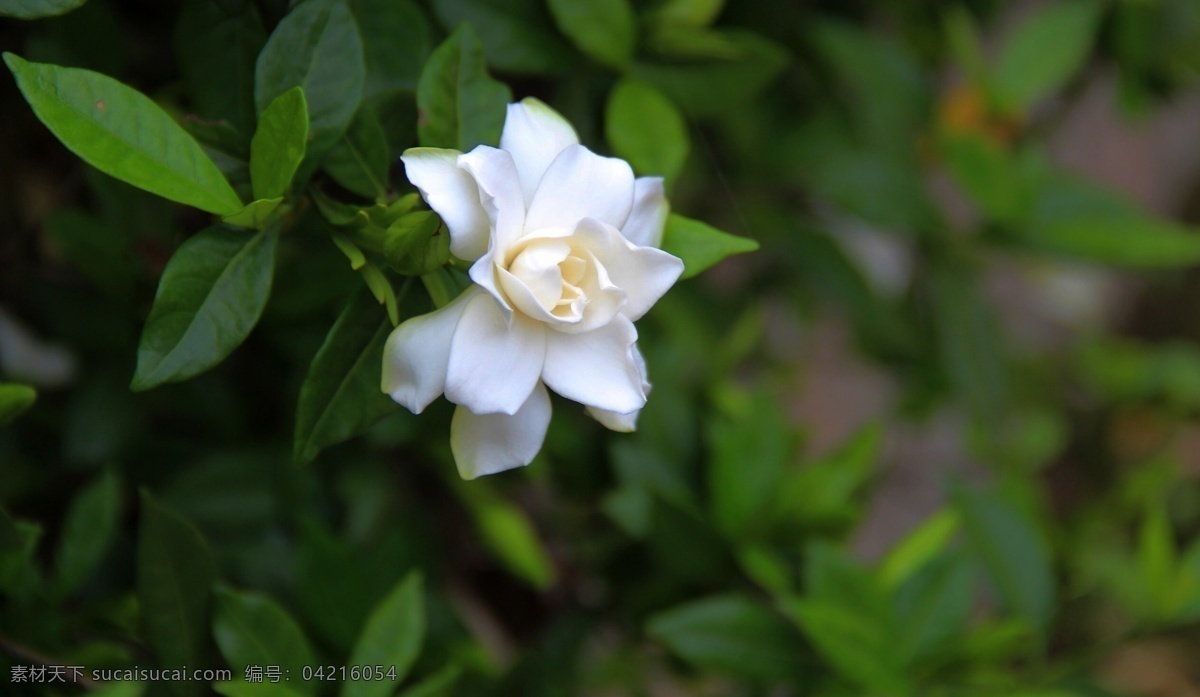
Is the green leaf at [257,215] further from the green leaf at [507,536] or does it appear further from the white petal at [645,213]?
the green leaf at [507,536]

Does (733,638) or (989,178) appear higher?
(989,178)

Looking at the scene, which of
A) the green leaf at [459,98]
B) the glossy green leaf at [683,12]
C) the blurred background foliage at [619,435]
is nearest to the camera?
the green leaf at [459,98]

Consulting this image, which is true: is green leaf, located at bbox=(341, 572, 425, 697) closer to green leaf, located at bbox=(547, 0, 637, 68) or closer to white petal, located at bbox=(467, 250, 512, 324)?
white petal, located at bbox=(467, 250, 512, 324)

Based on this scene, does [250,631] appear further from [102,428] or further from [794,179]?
[794,179]

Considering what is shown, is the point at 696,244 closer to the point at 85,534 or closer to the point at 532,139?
the point at 532,139

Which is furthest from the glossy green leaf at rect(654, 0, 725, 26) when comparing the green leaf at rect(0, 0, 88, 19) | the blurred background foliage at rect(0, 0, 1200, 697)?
the green leaf at rect(0, 0, 88, 19)

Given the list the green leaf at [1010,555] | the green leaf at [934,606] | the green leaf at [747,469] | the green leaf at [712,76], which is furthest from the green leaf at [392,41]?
the green leaf at [1010,555]

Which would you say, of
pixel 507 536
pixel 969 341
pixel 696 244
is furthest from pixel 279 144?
pixel 969 341
